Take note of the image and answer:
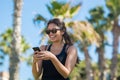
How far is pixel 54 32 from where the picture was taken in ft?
13.2

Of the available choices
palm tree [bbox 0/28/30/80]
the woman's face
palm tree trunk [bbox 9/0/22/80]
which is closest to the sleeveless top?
the woman's face

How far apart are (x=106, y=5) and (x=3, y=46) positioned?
9468 millimetres

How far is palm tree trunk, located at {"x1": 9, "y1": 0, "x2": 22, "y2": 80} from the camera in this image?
15.0 m

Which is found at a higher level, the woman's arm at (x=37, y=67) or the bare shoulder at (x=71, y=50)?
the bare shoulder at (x=71, y=50)

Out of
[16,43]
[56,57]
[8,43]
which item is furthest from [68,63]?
[8,43]

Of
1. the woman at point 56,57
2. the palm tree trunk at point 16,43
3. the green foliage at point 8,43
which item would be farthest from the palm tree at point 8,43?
the woman at point 56,57

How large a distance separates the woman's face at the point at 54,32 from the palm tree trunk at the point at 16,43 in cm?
1109

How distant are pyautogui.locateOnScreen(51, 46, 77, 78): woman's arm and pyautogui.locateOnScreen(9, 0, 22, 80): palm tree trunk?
11.2 metres

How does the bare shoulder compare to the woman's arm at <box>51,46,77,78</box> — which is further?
the bare shoulder

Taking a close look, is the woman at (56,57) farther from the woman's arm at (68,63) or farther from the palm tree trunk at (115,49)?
the palm tree trunk at (115,49)

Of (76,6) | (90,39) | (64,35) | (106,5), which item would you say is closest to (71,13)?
(76,6)

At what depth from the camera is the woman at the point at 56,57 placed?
12.2 feet

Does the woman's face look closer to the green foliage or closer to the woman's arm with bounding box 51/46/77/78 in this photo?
the woman's arm with bounding box 51/46/77/78

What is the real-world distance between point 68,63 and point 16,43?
11709mm
